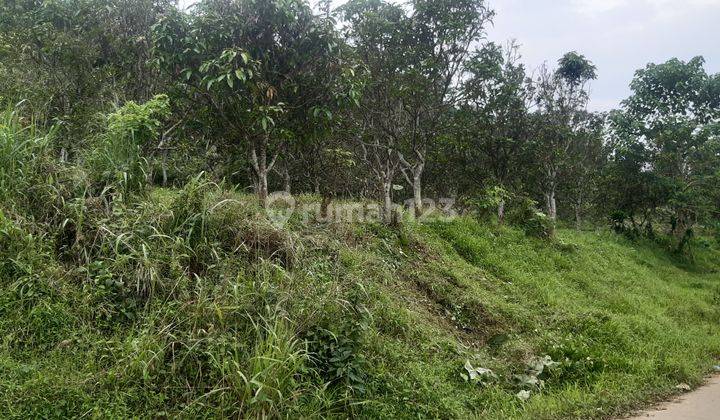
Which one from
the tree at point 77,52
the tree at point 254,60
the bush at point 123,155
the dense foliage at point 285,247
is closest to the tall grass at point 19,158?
the dense foliage at point 285,247

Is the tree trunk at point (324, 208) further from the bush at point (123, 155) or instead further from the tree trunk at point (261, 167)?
the bush at point (123, 155)

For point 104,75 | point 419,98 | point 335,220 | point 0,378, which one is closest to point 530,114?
point 419,98

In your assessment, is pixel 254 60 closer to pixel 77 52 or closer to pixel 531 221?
pixel 77 52

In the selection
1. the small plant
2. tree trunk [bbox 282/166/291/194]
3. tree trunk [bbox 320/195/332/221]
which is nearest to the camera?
the small plant

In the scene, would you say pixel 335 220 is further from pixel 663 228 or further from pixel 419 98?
pixel 663 228

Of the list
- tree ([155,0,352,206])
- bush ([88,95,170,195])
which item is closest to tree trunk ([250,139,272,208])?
→ tree ([155,0,352,206])

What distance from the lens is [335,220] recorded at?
6344 millimetres

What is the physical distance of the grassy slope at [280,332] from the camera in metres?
3.08

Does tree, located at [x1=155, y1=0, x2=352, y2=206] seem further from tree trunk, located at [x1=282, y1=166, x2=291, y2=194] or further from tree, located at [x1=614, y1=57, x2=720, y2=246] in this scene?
tree, located at [x1=614, y1=57, x2=720, y2=246]

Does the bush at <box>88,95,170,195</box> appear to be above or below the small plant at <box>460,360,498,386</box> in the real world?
above

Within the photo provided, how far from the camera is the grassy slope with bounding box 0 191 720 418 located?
308 cm

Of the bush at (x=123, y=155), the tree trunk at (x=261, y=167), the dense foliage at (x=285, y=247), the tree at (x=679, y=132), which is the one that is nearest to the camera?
the dense foliage at (x=285, y=247)

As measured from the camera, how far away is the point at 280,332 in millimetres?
3453

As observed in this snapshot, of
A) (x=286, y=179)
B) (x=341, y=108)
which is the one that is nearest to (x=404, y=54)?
(x=341, y=108)
